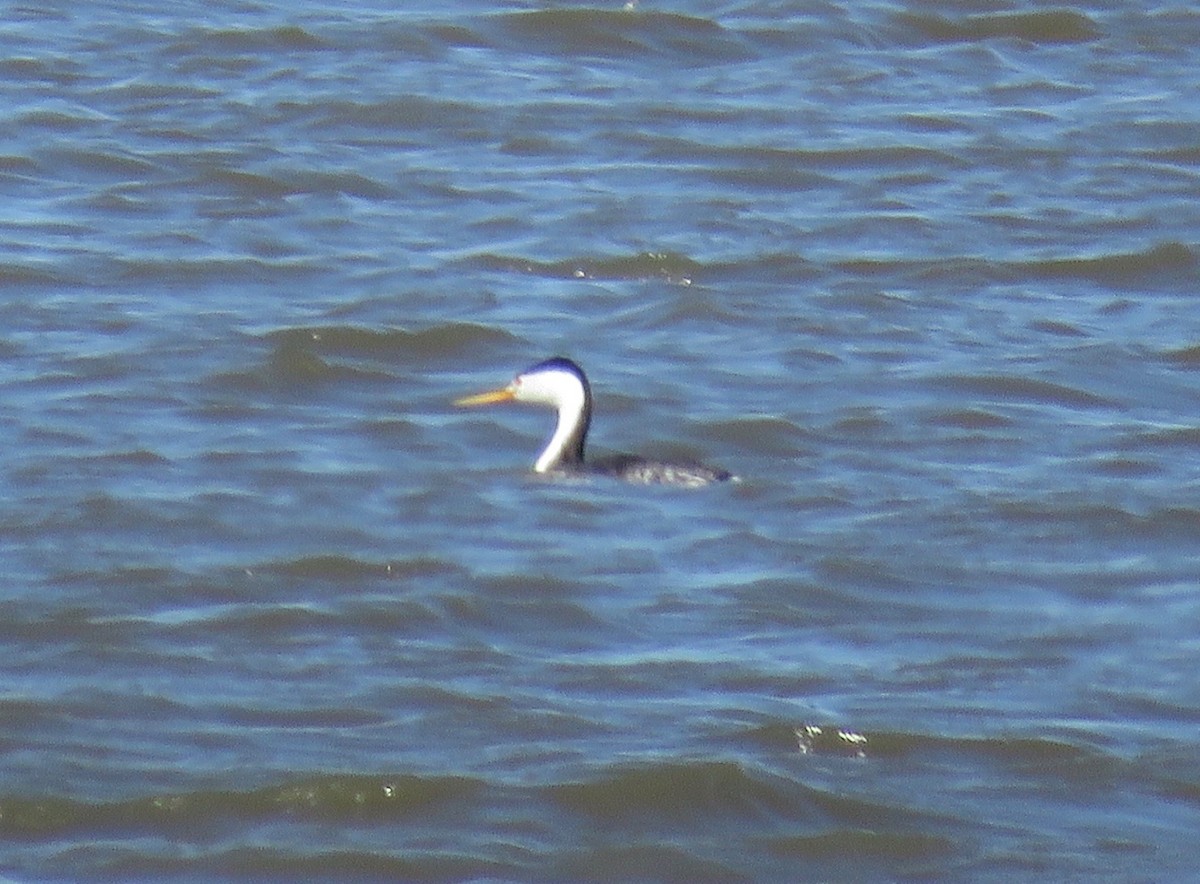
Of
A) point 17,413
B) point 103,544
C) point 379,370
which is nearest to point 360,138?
point 379,370

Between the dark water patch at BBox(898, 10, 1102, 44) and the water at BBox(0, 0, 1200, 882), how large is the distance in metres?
0.03

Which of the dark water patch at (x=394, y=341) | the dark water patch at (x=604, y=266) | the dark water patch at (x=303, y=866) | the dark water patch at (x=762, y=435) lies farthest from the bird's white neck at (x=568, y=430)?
the dark water patch at (x=303, y=866)

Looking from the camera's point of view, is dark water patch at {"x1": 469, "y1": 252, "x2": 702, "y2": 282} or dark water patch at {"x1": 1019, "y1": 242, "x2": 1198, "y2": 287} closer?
dark water patch at {"x1": 469, "y1": 252, "x2": 702, "y2": 282}

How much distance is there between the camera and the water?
7.83m

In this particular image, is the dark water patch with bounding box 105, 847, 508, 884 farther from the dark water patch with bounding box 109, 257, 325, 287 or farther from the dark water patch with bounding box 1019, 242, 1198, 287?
the dark water patch with bounding box 1019, 242, 1198, 287

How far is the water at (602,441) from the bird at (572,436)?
0.13 m

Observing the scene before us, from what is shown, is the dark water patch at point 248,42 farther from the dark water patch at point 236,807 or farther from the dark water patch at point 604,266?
the dark water patch at point 236,807

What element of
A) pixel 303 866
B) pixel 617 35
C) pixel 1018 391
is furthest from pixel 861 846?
pixel 617 35

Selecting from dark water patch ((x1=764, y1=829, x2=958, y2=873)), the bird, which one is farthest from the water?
the bird

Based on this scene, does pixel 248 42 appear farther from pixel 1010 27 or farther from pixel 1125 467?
pixel 1125 467

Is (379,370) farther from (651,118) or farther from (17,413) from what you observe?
(651,118)

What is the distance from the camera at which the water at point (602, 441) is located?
7.83 metres

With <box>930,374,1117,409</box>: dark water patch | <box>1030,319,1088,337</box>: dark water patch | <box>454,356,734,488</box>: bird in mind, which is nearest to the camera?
<box>454,356,734,488</box>: bird

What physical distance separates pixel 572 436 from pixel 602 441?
0.78 m
